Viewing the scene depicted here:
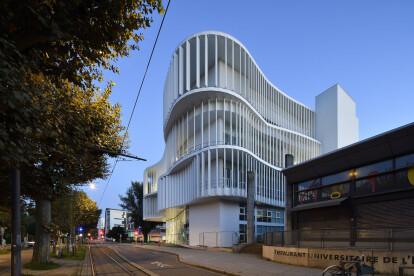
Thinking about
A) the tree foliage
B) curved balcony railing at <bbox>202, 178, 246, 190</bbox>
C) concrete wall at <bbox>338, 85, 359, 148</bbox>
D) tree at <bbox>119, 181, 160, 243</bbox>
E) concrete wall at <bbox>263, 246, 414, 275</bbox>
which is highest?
concrete wall at <bbox>338, 85, 359, 148</bbox>

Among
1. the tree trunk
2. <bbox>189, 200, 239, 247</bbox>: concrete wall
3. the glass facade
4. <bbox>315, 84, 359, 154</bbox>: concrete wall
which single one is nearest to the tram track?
the tree trunk

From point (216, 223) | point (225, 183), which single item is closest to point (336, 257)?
point (225, 183)

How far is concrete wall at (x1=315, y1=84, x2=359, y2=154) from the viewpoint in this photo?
1959 inches

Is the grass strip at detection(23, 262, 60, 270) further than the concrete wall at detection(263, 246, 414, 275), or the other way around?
the grass strip at detection(23, 262, 60, 270)

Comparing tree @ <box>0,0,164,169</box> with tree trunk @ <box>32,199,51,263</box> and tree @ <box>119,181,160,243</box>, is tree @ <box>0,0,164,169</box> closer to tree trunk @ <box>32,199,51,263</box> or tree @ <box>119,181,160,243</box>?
tree trunk @ <box>32,199,51,263</box>

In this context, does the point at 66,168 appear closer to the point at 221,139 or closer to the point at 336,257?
the point at 336,257

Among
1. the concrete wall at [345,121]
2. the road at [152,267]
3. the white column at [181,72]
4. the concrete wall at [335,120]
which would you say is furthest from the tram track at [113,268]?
the concrete wall at [345,121]

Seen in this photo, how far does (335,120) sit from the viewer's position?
50.0 m

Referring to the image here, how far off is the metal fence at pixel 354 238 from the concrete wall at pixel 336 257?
30 centimetres

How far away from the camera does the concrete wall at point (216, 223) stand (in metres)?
34.6

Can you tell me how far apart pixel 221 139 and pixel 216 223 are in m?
9.23

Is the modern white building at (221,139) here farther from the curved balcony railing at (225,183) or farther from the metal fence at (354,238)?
the metal fence at (354,238)

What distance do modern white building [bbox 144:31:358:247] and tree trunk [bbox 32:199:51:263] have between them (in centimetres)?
1771

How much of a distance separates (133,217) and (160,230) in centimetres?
1345
